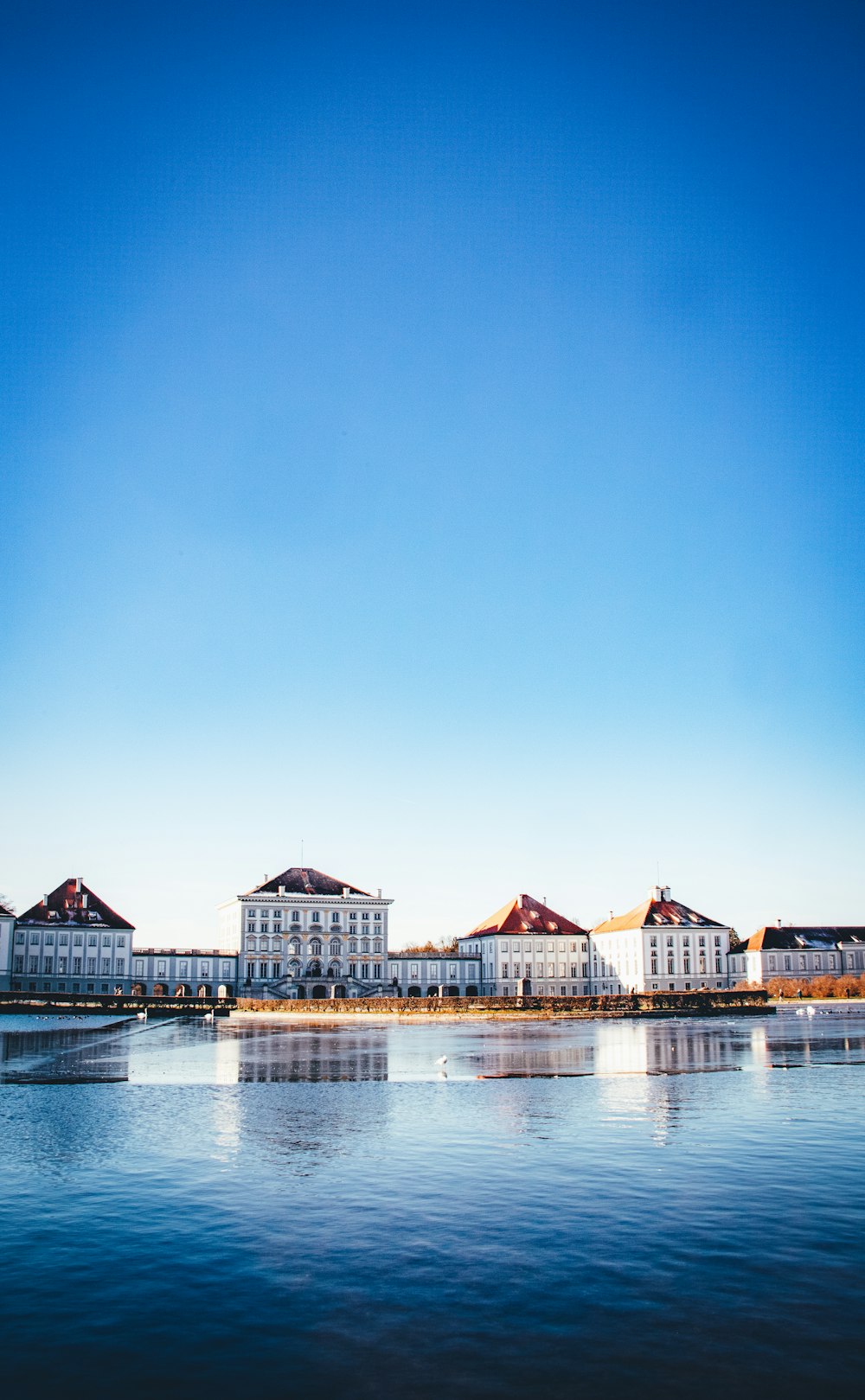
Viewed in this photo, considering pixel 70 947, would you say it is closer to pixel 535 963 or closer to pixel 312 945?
pixel 312 945

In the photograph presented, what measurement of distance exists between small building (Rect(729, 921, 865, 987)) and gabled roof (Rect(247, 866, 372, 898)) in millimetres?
50844

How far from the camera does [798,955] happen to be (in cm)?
14062

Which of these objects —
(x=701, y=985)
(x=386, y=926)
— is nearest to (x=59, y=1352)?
(x=386, y=926)

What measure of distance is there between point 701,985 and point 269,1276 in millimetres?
128036

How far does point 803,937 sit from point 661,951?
81.1 ft

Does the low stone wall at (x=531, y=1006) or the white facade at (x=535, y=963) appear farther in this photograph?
the white facade at (x=535, y=963)

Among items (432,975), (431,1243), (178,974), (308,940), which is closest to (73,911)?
(178,974)

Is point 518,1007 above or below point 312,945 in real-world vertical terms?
below

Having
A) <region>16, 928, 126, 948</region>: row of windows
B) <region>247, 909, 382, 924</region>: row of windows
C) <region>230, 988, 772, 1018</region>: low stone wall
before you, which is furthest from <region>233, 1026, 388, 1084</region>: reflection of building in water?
<region>247, 909, 382, 924</region>: row of windows

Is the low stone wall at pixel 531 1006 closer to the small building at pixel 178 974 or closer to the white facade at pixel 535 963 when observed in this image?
the small building at pixel 178 974

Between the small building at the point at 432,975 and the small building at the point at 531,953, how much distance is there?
177cm

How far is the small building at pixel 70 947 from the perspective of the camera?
116625 mm

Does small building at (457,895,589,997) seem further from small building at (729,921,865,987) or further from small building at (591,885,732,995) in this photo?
small building at (729,921,865,987)

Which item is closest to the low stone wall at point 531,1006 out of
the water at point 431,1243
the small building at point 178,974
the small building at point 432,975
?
the small building at point 178,974
